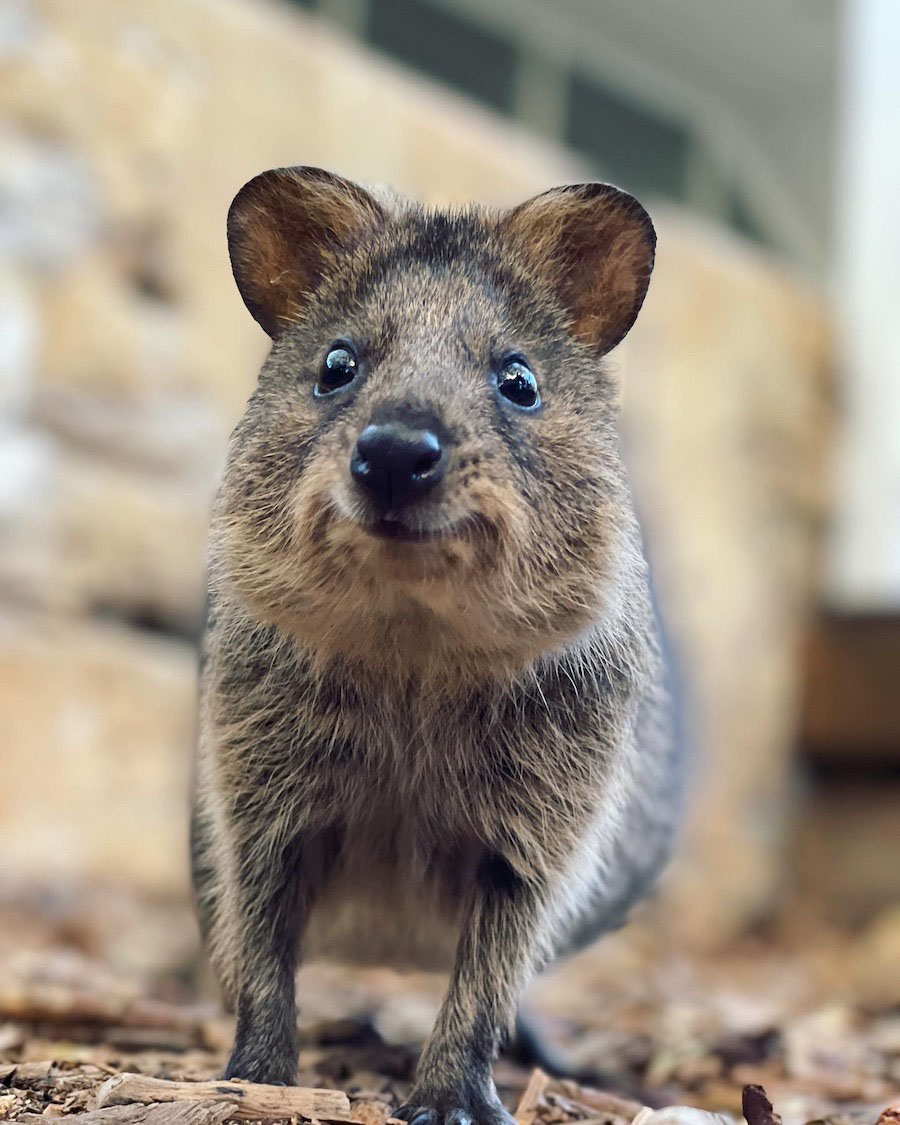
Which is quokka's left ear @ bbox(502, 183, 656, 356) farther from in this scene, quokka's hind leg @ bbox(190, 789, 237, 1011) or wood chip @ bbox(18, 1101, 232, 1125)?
wood chip @ bbox(18, 1101, 232, 1125)

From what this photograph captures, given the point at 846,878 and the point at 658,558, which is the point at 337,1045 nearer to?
the point at 658,558

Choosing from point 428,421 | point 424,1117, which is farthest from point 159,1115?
point 428,421

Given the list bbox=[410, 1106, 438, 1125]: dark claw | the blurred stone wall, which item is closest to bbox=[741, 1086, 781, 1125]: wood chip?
bbox=[410, 1106, 438, 1125]: dark claw

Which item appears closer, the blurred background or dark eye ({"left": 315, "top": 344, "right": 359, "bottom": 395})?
dark eye ({"left": 315, "top": 344, "right": 359, "bottom": 395})

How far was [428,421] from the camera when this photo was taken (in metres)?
2.87

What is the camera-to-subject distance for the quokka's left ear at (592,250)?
3500 millimetres

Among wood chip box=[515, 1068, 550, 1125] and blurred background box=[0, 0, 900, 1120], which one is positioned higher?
blurred background box=[0, 0, 900, 1120]

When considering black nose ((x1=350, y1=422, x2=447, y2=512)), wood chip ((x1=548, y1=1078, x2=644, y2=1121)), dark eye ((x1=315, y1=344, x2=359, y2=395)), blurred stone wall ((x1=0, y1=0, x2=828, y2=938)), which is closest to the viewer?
black nose ((x1=350, y1=422, x2=447, y2=512))

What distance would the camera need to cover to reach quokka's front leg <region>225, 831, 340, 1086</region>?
10.8 ft

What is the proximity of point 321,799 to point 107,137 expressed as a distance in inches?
219

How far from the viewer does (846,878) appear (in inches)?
413

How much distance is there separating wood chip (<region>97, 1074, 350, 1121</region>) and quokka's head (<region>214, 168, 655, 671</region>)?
38.7 inches

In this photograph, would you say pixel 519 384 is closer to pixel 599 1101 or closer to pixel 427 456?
pixel 427 456

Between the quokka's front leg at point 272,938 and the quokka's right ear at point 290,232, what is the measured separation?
136 cm
